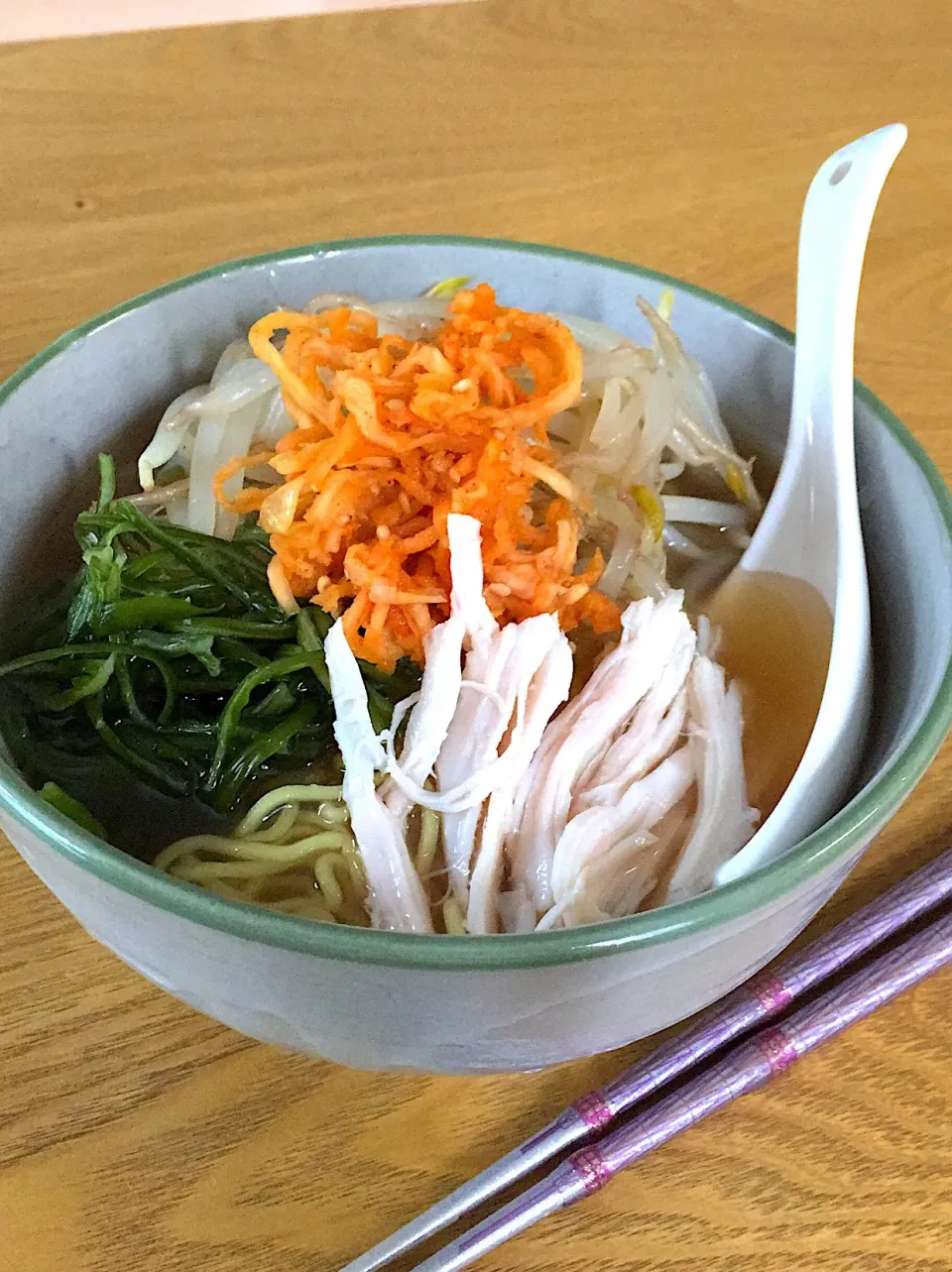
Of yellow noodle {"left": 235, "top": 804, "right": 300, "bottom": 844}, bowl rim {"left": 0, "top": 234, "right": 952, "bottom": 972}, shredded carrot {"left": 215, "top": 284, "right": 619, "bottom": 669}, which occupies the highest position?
shredded carrot {"left": 215, "top": 284, "right": 619, "bottom": 669}

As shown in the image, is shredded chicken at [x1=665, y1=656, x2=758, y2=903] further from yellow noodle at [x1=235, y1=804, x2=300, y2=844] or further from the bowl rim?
yellow noodle at [x1=235, y1=804, x2=300, y2=844]

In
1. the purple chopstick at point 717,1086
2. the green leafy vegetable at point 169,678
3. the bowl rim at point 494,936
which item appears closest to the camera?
the bowl rim at point 494,936

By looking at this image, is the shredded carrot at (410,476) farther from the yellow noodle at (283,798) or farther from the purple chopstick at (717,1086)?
the purple chopstick at (717,1086)

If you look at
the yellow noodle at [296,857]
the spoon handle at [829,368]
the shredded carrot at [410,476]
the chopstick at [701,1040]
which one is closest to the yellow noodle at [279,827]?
the yellow noodle at [296,857]

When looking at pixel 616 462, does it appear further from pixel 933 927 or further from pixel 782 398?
pixel 933 927

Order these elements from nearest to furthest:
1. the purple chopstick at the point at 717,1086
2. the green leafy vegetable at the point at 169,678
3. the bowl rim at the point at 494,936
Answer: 1. the bowl rim at the point at 494,936
2. the purple chopstick at the point at 717,1086
3. the green leafy vegetable at the point at 169,678

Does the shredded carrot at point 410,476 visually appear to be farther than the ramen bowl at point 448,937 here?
Yes

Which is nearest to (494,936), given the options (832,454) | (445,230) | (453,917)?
(453,917)

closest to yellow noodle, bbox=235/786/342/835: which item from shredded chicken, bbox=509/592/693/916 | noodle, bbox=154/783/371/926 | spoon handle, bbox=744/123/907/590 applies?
noodle, bbox=154/783/371/926
